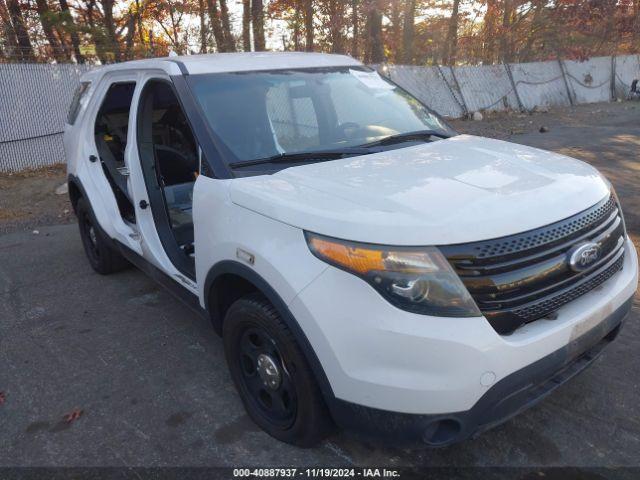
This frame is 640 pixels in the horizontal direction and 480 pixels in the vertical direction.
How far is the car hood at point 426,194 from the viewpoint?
201cm

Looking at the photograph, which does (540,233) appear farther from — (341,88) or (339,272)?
(341,88)

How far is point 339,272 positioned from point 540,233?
843mm

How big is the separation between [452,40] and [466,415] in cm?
2399

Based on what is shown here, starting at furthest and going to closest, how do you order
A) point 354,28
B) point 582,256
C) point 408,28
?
point 408,28
point 354,28
point 582,256

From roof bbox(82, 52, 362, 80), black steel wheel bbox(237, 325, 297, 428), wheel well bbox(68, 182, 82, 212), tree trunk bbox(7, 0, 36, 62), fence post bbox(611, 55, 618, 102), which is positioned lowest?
fence post bbox(611, 55, 618, 102)

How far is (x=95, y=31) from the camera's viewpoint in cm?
1430

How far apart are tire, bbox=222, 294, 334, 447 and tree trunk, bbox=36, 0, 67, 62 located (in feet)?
43.4

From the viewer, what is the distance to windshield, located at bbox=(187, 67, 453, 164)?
9.65 feet

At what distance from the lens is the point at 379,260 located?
1967 millimetres

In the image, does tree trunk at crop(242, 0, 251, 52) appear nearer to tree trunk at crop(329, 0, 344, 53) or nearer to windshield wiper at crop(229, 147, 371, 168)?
tree trunk at crop(329, 0, 344, 53)

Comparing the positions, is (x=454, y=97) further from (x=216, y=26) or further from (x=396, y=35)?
(x=216, y=26)

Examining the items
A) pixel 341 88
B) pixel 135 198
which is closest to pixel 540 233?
pixel 341 88

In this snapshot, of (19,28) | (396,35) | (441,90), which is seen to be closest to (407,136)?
(19,28)

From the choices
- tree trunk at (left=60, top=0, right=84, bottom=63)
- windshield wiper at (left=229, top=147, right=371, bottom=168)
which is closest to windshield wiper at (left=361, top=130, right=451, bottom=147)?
windshield wiper at (left=229, top=147, right=371, bottom=168)
